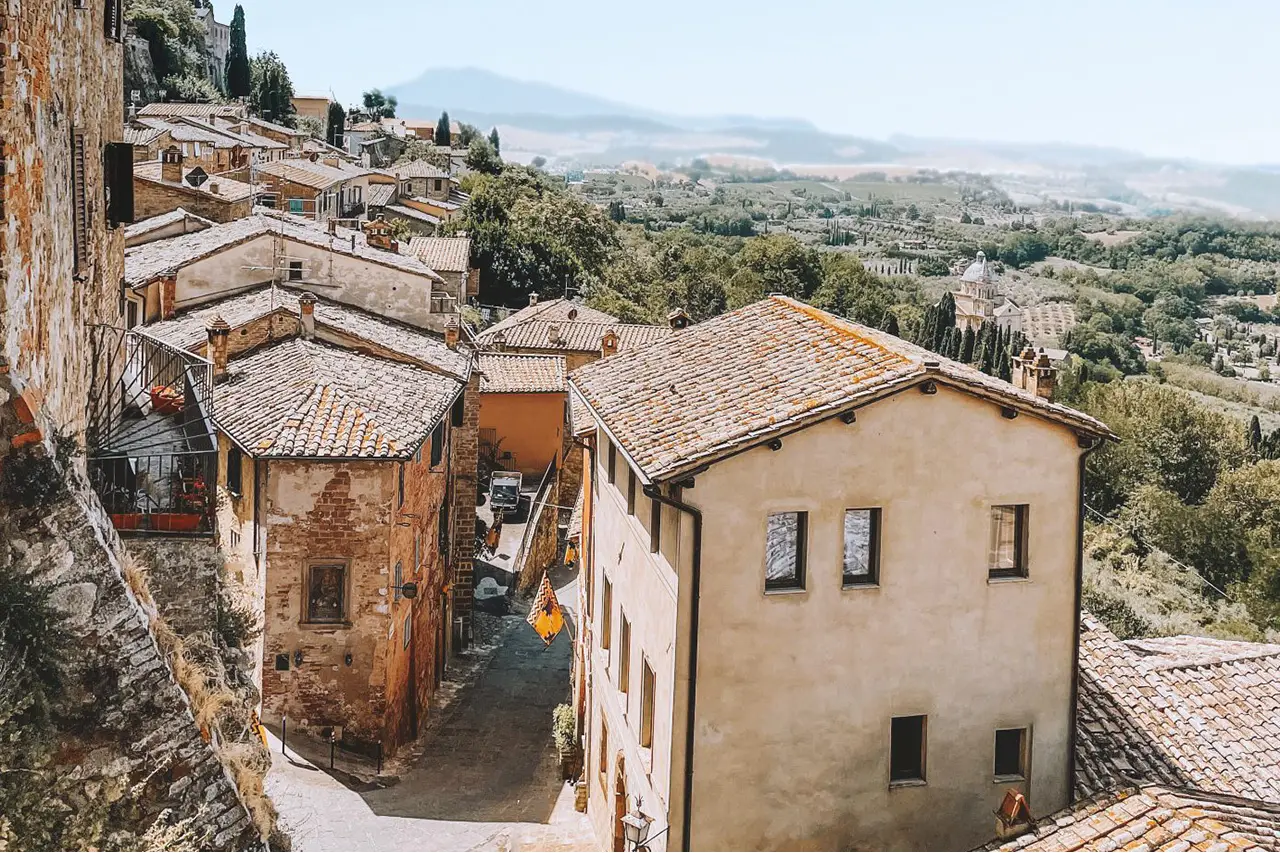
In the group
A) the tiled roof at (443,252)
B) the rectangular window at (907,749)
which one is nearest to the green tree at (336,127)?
the tiled roof at (443,252)

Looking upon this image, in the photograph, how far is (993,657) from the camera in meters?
12.1

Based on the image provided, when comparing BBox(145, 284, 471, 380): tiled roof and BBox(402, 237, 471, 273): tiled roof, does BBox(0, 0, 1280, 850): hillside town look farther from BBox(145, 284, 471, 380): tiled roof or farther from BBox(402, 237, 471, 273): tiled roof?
BBox(402, 237, 471, 273): tiled roof

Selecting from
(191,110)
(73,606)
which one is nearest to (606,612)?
(73,606)

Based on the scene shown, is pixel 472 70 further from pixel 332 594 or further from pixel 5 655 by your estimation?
pixel 5 655

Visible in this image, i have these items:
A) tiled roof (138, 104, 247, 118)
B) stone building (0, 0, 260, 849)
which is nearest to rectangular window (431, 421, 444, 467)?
stone building (0, 0, 260, 849)

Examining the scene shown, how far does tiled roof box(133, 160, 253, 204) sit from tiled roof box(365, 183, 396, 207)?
2308cm

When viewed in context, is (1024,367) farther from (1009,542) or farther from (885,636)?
(885,636)

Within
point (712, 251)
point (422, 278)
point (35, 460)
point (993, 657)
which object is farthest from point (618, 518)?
point (712, 251)

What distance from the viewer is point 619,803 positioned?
1440 centimetres

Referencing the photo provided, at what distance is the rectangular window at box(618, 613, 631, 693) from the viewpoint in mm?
14430

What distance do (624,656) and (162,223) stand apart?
58.7 feet

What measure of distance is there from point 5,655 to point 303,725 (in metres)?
13.5

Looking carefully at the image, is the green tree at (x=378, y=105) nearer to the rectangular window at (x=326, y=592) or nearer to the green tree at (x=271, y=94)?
the green tree at (x=271, y=94)

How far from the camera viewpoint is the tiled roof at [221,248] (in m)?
23.9
